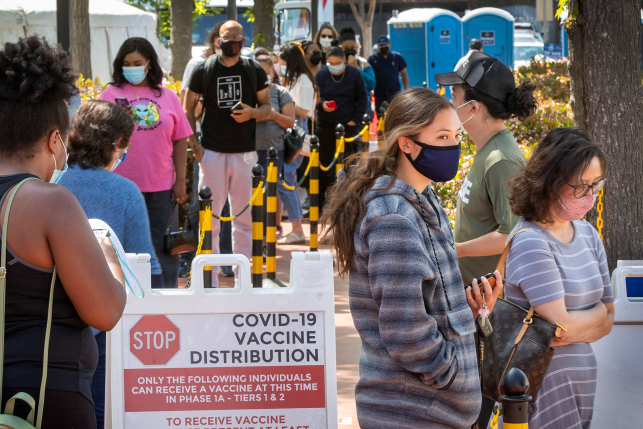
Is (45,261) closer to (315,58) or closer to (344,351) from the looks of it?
(344,351)

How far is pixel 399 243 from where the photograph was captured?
2230 millimetres

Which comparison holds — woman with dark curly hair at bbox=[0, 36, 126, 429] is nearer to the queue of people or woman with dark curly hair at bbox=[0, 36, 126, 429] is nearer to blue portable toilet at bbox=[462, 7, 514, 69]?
the queue of people

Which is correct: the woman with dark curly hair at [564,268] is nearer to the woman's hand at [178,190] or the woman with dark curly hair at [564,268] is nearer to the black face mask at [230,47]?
the woman's hand at [178,190]

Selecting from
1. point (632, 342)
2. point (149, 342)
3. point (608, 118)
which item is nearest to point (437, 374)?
point (149, 342)

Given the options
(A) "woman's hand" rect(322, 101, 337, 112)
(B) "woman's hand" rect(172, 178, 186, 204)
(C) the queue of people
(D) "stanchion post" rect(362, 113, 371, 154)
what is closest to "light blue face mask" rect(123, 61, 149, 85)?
(B) "woman's hand" rect(172, 178, 186, 204)

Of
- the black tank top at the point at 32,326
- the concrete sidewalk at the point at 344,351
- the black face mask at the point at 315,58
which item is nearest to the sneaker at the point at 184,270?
the concrete sidewalk at the point at 344,351

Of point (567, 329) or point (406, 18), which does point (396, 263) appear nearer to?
point (567, 329)

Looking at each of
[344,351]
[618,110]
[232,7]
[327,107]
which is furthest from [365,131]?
[232,7]

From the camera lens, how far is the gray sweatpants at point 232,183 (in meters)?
7.06

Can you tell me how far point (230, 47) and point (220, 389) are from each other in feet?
14.5

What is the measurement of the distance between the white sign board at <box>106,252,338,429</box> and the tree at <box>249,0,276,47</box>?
62.5ft

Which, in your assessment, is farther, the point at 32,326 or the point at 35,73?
the point at 35,73

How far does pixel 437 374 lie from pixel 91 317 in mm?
1043

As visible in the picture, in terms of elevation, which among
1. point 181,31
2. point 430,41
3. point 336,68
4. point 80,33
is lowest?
point 336,68
